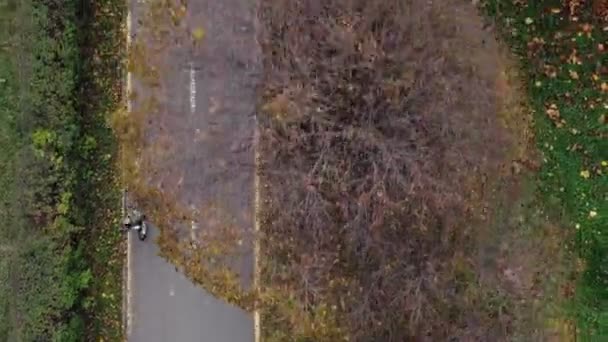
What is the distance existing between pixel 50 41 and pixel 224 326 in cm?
574

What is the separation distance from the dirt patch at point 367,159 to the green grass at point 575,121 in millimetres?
1705

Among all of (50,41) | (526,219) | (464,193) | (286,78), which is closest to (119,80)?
(50,41)

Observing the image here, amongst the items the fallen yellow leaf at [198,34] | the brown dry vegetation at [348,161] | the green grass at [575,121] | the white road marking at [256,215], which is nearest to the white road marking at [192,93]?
the brown dry vegetation at [348,161]

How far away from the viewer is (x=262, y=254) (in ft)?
44.8

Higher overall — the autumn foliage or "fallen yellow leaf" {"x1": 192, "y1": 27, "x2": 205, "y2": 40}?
"fallen yellow leaf" {"x1": 192, "y1": 27, "x2": 205, "y2": 40}

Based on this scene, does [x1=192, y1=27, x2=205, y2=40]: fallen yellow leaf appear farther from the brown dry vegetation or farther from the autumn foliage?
the autumn foliage

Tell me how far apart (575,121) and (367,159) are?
184 inches

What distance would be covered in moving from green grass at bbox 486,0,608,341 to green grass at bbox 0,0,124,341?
7504 millimetres

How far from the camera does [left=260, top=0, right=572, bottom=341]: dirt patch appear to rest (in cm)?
1284

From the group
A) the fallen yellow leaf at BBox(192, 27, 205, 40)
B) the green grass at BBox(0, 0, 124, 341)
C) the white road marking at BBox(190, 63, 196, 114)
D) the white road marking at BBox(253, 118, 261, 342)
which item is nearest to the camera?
the fallen yellow leaf at BBox(192, 27, 205, 40)

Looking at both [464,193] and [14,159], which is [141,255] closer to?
[14,159]

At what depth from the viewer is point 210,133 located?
13.6 metres

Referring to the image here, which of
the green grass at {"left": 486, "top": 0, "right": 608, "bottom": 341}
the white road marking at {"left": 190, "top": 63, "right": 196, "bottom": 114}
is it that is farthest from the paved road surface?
the green grass at {"left": 486, "top": 0, "right": 608, "bottom": 341}

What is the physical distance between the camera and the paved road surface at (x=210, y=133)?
1315cm
